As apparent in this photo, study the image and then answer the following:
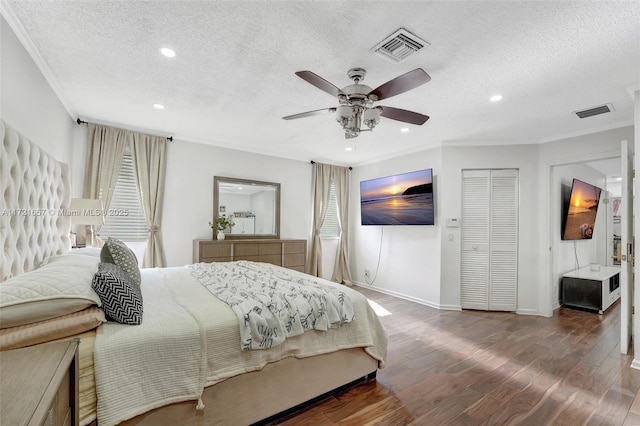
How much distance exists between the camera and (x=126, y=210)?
13.1 feet

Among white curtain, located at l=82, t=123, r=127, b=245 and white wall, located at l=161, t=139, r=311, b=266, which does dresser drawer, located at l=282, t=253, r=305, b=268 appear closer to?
white wall, located at l=161, t=139, r=311, b=266

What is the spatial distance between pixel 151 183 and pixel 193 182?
581 mm

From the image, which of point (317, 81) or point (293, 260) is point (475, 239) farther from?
point (317, 81)

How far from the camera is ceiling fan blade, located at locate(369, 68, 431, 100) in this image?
187 centimetres

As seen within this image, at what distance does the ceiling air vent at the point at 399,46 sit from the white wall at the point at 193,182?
332 cm

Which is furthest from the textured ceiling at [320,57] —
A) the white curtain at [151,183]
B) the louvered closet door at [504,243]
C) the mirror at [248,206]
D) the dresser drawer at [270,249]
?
the dresser drawer at [270,249]

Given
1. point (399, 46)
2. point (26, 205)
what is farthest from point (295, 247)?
point (399, 46)

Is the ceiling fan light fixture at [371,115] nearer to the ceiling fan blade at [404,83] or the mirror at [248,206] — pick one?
the ceiling fan blade at [404,83]

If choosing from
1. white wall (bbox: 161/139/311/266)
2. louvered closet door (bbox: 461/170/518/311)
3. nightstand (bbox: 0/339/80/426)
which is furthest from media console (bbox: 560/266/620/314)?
nightstand (bbox: 0/339/80/426)

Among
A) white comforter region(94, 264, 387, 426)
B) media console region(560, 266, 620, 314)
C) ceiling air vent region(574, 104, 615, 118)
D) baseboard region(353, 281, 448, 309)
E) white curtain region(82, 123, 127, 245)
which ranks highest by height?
ceiling air vent region(574, 104, 615, 118)

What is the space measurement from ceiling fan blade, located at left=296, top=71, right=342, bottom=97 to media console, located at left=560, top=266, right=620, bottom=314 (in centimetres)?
488

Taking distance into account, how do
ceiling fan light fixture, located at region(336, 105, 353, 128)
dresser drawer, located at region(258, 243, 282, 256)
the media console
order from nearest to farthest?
ceiling fan light fixture, located at region(336, 105, 353, 128), the media console, dresser drawer, located at region(258, 243, 282, 256)

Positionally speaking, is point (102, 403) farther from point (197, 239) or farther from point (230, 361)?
point (197, 239)

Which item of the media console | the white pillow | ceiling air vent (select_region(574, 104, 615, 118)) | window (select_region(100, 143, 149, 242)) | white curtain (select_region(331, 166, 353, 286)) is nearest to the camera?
the white pillow
